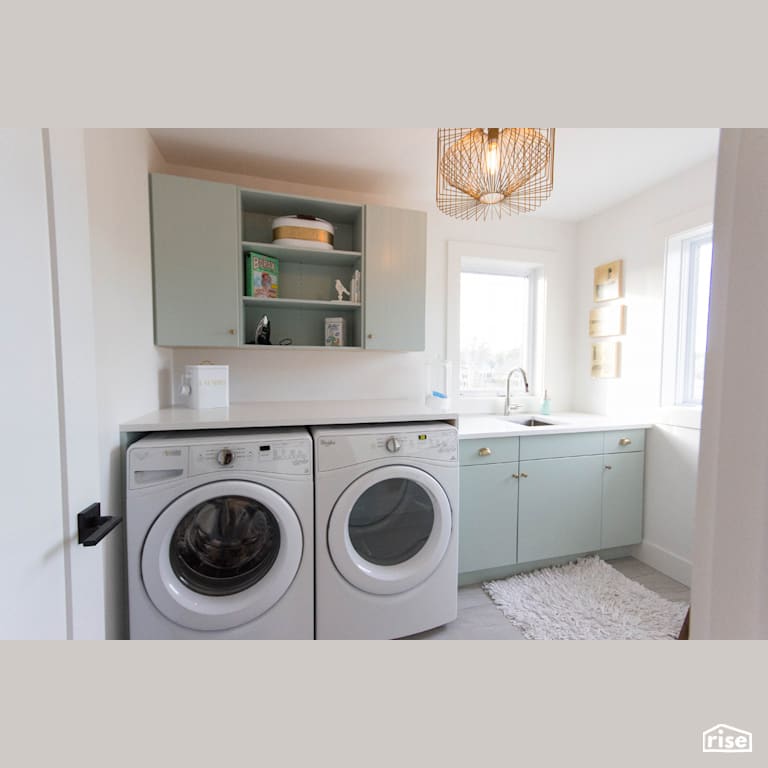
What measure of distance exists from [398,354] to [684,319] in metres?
1.75

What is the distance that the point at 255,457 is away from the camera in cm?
130

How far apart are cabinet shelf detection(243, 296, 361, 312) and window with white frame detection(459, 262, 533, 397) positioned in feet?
2.96

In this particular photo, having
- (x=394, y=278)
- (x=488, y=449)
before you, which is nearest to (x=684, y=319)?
(x=488, y=449)

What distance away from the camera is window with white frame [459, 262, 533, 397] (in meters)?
2.54

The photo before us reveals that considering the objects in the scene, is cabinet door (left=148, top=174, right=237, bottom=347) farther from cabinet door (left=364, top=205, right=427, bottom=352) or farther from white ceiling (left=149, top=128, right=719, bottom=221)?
cabinet door (left=364, top=205, right=427, bottom=352)

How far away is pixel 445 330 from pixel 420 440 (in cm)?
112

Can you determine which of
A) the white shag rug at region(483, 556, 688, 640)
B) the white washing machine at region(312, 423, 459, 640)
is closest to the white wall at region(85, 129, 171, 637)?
the white washing machine at region(312, 423, 459, 640)

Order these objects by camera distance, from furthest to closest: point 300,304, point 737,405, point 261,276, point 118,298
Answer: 1. point 300,304
2. point 261,276
3. point 118,298
4. point 737,405

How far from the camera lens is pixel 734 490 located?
1.16 feet

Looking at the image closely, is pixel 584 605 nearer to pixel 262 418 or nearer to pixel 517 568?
pixel 517 568

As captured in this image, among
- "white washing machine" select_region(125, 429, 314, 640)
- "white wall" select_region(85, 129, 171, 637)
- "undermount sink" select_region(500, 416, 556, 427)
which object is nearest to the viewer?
"white wall" select_region(85, 129, 171, 637)
